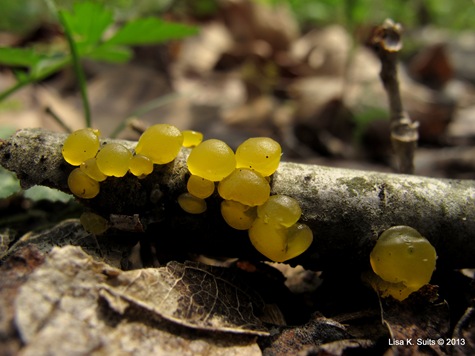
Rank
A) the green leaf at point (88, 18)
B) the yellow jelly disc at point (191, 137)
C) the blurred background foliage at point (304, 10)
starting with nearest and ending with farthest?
1. the yellow jelly disc at point (191, 137)
2. the green leaf at point (88, 18)
3. the blurred background foliage at point (304, 10)

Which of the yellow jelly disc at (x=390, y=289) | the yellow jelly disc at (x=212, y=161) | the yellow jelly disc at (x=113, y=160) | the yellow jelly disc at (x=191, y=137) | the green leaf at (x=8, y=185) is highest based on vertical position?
the yellow jelly disc at (x=113, y=160)

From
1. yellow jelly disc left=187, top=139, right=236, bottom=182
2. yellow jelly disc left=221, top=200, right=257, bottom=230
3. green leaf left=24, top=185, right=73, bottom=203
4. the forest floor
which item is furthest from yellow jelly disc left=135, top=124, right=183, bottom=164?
green leaf left=24, top=185, right=73, bottom=203

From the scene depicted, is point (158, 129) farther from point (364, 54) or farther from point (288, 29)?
point (288, 29)

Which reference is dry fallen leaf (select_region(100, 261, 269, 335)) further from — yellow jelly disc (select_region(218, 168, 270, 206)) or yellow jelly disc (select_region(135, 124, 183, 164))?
yellow jelly disc (select_region(135, 124, 183, 164))

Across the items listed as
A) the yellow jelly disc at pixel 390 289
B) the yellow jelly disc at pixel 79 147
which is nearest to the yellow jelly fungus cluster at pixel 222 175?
the yellow jelly disc at pixel 79 147

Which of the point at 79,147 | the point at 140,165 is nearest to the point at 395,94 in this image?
the point at 140,165

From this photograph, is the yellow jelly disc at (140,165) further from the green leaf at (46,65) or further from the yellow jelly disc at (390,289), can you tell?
the green leaf at (46,65)
